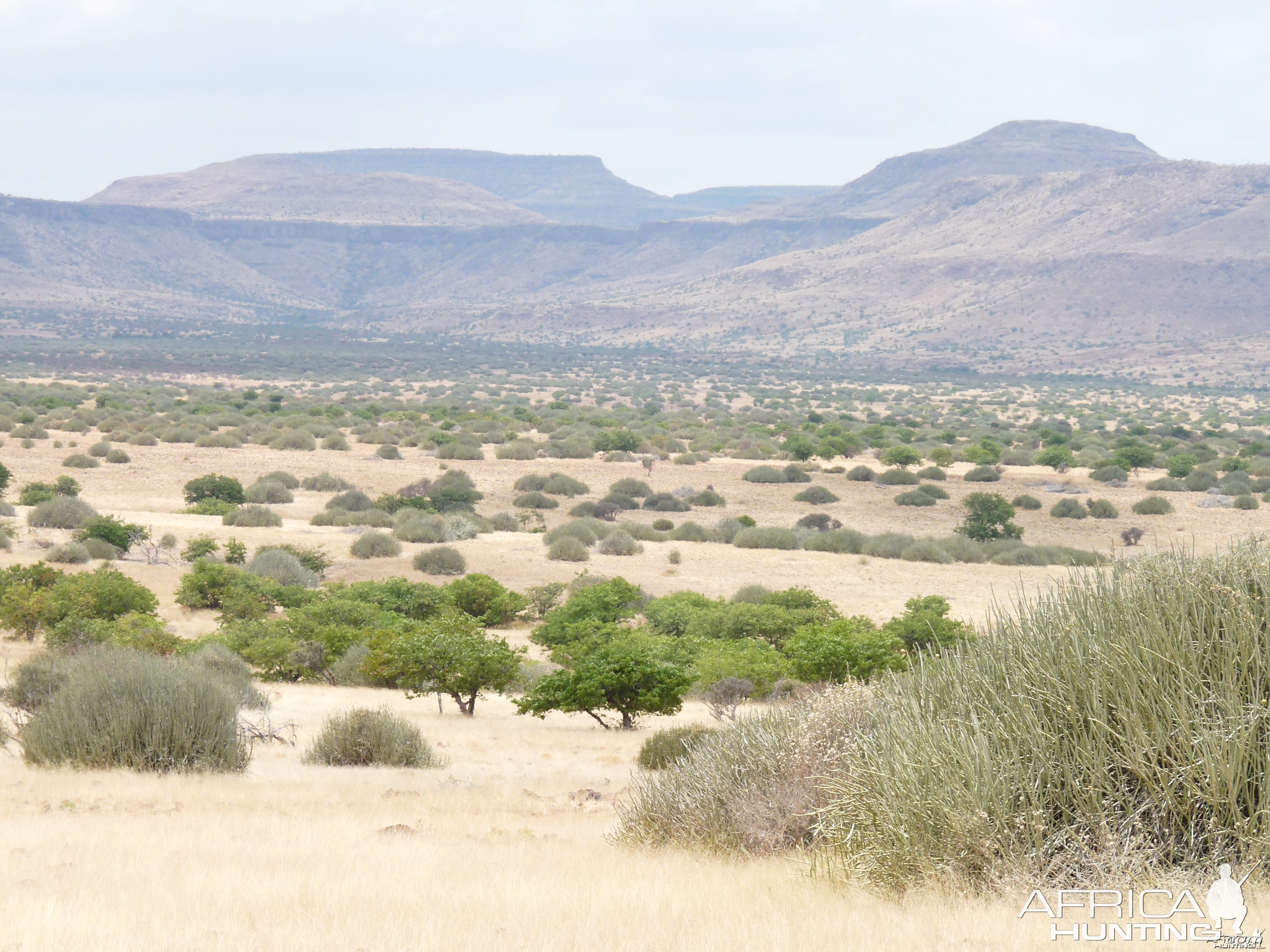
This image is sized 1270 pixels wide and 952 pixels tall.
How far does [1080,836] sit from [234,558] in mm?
24227

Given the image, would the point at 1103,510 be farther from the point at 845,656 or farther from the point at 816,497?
the point at 845,656

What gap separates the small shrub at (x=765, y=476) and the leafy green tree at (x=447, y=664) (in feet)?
80.0

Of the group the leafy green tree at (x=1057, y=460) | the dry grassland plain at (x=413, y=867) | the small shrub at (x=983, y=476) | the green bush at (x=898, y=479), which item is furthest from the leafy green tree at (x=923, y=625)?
the leafy green tree at (x=1057, y=460)

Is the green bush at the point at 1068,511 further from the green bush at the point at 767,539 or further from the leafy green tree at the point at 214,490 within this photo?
the leafy green tree at the point at 214,490

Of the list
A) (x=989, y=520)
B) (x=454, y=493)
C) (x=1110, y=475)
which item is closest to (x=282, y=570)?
(x=454, y=493)

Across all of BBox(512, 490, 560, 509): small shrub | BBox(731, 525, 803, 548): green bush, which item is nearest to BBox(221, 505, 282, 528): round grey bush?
BBox(512, 490, 560, 509): small shrub

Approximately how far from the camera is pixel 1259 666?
18.3 feet

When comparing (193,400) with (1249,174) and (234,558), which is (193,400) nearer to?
(234,558)

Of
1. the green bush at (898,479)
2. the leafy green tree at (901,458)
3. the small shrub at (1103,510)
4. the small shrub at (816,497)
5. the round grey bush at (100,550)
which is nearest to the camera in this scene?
the round grey bush at (100,550)

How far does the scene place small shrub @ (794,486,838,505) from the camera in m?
40.0

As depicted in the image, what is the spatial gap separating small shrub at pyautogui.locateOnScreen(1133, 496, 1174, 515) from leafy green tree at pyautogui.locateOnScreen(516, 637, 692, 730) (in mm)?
24588

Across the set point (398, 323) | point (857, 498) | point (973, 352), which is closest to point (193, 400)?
point (857, 498)

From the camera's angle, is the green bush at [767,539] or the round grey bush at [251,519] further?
the green bush at [767,539]

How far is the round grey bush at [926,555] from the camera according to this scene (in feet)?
104
